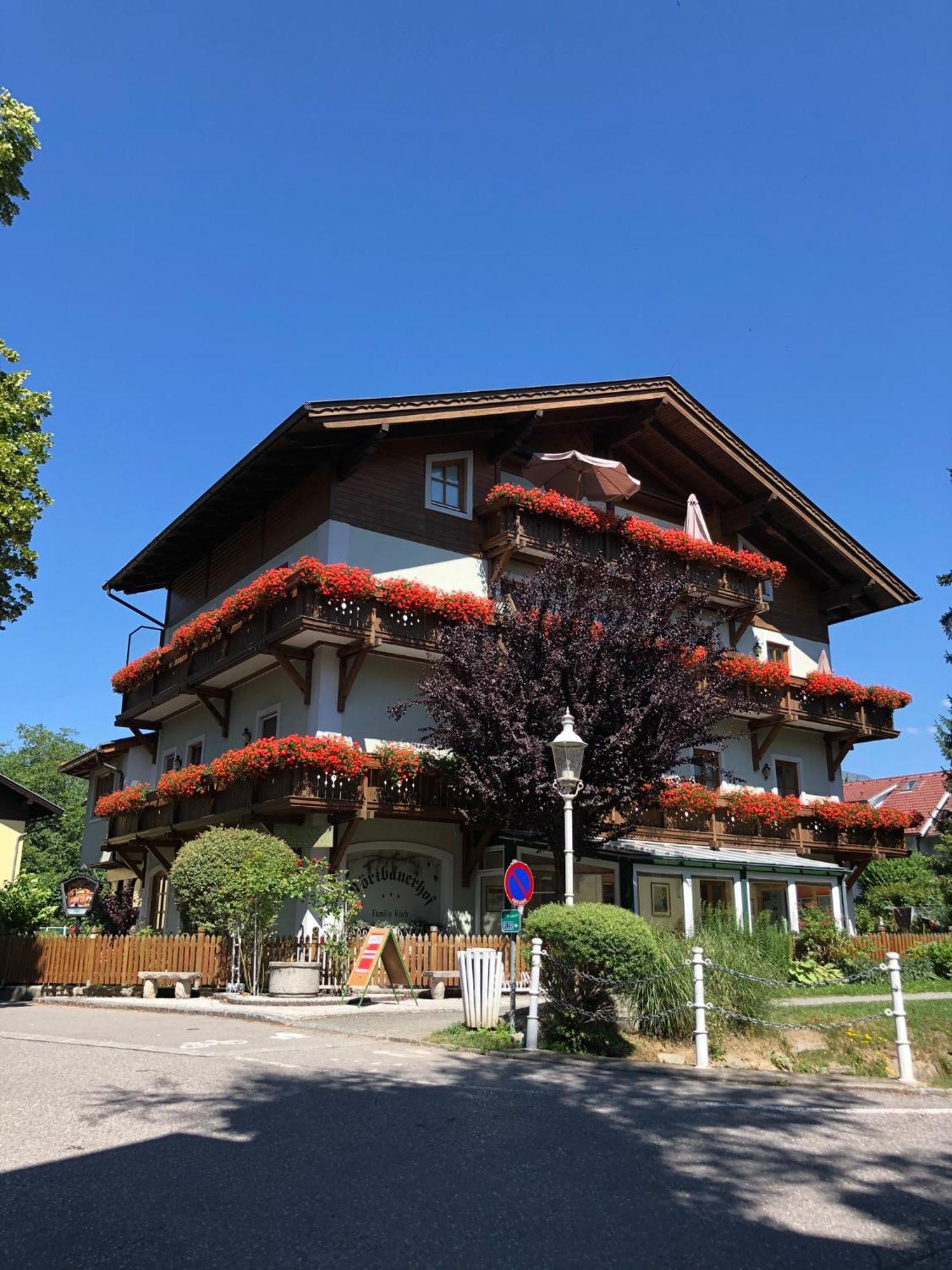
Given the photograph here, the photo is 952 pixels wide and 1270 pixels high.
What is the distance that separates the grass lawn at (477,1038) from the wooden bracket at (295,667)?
32.6 ft

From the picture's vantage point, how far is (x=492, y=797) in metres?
18.6

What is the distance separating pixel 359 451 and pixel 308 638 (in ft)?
13.3

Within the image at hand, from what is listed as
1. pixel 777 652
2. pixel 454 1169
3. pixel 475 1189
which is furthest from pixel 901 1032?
pixel 777 652

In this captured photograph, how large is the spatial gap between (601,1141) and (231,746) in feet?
64.5

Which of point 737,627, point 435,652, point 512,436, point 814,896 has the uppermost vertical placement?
point 512,436

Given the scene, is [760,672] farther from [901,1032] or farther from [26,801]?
[26,801]

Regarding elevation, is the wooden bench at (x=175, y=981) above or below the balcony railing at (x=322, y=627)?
below

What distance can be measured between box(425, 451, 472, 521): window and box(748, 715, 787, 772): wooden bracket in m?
9.85

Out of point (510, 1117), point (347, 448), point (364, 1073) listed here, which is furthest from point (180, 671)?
point (510, 1117)

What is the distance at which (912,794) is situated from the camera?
2447 inches

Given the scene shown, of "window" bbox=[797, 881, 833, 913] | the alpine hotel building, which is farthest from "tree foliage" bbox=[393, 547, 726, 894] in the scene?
"window" bbox=[797, 881, 833, 913]

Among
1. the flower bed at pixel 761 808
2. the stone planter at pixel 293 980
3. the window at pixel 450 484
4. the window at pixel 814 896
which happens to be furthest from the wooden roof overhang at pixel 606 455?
the stone planter at pixel 293 980

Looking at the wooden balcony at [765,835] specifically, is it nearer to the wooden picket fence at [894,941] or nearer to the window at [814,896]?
the window at [814,896]

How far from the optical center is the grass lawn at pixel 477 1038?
11383 millimetres
